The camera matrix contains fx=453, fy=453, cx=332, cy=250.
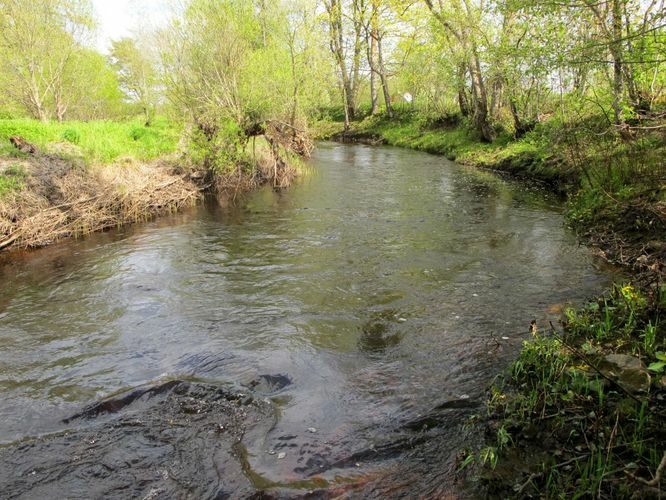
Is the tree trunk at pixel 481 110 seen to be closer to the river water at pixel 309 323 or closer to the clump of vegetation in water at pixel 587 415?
the river water at pixel 309 323

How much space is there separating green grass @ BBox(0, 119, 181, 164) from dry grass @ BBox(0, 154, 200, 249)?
1.10 metres

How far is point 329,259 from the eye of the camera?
9.91 metres

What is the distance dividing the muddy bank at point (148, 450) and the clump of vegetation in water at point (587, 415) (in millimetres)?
2264

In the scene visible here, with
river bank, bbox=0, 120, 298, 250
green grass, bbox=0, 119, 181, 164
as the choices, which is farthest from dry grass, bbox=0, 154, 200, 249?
green grass, bbox=0, 119, 181, 164

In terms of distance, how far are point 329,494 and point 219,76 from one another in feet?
52.6

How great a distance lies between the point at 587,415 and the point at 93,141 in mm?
17133

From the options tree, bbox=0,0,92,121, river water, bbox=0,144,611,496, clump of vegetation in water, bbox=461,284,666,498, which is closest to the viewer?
clump of vegetation in water, bbox=461,284,666,498

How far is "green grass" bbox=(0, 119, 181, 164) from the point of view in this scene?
14.6 metres

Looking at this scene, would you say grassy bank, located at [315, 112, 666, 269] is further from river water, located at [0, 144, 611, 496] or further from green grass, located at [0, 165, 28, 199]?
green grass, located at [0, 165, 28, 199]

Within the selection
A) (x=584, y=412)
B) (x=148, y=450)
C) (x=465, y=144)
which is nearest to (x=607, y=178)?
(x=584, y=412)

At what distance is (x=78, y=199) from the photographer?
481 inches

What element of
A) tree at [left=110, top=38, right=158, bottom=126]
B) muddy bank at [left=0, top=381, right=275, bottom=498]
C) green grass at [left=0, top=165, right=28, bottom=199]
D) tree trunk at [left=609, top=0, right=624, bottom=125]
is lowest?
muddy bank at [left=0, top=381, right=275, bottom=498]

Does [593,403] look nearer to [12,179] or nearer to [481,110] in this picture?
[12,179]

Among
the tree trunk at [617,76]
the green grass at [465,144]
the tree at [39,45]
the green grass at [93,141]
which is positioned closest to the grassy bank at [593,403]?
the tree trunk at [617,76]
